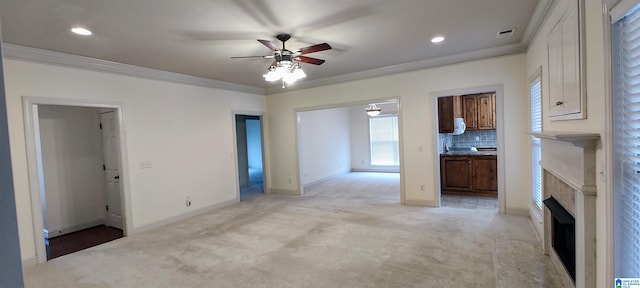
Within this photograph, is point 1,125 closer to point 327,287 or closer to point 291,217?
point 327,287

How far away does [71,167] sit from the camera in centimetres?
496

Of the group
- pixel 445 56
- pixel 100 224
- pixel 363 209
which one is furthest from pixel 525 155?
pixel 100 224

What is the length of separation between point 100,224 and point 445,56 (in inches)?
262

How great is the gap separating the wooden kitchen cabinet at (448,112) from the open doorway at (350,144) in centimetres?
165

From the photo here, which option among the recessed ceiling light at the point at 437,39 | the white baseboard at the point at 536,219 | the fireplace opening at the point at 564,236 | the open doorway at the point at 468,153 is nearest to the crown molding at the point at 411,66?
the open doorway at the point at 468,153

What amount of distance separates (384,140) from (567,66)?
Answer: 25.7ft

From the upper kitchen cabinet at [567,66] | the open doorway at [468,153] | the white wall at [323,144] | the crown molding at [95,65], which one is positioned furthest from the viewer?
the white wall at [323,144]

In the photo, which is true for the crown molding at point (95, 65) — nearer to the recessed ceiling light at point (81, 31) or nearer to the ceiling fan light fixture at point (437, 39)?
the recessed ceiling light at point (81, 31)

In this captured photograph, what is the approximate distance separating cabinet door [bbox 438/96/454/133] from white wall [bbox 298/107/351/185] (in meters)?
3.21

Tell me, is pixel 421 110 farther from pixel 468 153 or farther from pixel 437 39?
pixel 468 153

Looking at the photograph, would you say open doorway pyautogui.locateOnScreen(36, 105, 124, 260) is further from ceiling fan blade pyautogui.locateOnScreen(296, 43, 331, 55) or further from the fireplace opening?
the fireplace opening

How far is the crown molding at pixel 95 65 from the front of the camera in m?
3.45

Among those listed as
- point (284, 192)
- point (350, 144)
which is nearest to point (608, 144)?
point (284, 192)

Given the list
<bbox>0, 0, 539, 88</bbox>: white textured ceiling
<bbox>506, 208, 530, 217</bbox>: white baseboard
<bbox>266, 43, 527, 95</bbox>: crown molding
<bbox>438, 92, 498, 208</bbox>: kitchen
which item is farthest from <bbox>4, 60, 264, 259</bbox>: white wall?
<bbox>506, 208, 530, 217</bbox>: white baseboard
